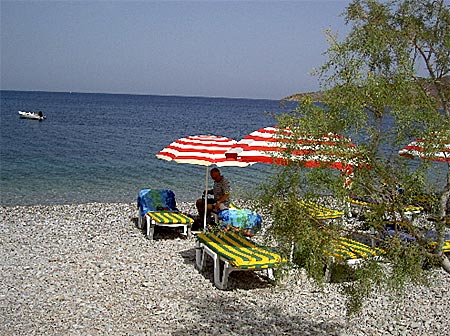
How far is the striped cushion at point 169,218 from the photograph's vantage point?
1095 centimetres

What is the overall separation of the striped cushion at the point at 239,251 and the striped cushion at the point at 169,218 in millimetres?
1632

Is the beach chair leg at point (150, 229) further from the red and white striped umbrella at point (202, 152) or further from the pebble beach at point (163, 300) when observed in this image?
the red and white striped umbrella at point (202, 152)

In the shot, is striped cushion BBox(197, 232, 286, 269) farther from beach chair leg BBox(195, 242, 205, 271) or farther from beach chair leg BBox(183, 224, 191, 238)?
beach chair leg BBox(183, 224, 191, 238)

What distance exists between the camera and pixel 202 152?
1055 centimetres

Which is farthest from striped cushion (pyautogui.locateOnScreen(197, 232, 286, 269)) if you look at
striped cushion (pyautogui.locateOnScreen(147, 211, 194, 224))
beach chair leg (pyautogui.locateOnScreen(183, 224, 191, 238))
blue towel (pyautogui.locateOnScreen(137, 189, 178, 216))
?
blue towel (pyautogui.locateOnScreen(137, 189, 178, 216))

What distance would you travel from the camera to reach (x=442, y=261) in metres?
4.68

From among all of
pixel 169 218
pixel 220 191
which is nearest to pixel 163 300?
pixel 169 218

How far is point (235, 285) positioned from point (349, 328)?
7.00 feet

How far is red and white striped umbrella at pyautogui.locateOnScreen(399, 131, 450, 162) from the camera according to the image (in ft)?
13.9

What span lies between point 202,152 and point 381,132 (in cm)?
638

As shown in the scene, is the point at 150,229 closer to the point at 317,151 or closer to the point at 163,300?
Answer: the point at 163,300

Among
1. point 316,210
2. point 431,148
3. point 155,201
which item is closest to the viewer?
point 431,148

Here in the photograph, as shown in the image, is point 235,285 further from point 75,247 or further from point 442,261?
point 442,261

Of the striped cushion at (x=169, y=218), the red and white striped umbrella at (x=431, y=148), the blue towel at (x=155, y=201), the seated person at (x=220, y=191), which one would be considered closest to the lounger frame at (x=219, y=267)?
the striped cushion at (x=169, y=218)
